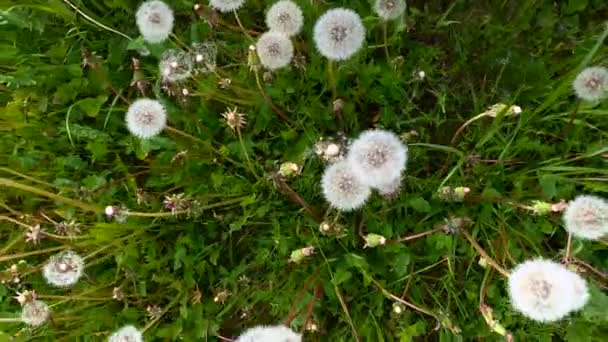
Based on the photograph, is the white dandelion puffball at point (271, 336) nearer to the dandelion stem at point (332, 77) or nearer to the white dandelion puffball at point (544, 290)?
the white dandelion puffball at point (544, 290)

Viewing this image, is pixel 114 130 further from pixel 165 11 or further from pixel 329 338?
pixel 329 338

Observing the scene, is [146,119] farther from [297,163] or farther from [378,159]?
[378,159]

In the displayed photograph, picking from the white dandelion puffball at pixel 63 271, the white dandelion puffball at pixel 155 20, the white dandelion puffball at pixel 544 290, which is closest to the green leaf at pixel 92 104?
the white dandelion puffball at pixel 155 20

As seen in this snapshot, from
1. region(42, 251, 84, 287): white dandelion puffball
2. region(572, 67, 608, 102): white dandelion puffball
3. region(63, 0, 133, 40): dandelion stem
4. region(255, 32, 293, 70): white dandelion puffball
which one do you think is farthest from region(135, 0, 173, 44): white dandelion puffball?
region(572, 67, 608, 102): white dandelion puffball

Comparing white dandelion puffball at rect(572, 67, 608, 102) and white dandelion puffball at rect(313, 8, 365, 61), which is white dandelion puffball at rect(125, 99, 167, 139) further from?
white dandelion puffball at rect(572, 67, 608, 102)

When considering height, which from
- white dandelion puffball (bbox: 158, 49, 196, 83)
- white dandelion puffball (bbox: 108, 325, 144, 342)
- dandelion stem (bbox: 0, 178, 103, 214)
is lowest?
white dandelion puffball (bbox: 108, 325, 144, 342)

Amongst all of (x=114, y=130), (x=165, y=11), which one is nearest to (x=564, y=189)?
(x=165, y=11)

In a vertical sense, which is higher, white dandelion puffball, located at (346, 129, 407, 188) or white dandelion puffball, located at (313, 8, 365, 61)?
white dandelion puffball, located at (313, 8, 365, 61)
